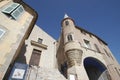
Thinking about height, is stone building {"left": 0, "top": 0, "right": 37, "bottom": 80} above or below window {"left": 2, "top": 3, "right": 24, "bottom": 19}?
below

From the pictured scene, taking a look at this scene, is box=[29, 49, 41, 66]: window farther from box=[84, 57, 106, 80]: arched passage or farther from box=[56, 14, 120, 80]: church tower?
box=[84, 57, 106, 80]: arched passage

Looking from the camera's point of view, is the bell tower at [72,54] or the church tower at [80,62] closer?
the bell tower at [72,54]

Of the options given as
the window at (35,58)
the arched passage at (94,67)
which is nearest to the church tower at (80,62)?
the arched passage at (94,67)

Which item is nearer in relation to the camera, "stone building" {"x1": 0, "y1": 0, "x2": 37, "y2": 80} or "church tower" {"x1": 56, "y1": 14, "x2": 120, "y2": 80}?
"stone building" {"x1": 0, "y1": 0, "x2": 37, "y2": 80}

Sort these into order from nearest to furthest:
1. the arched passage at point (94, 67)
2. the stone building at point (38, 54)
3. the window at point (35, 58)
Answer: the stone building at point (38, 54), the arched passage at point (94, 67), the window at point (35, 58)

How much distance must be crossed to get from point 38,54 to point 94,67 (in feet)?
26.1

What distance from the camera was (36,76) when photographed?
28.3 ft

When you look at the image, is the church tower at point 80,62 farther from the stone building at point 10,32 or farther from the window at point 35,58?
the stone building at point 10,32

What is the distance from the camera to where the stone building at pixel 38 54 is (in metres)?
6.97

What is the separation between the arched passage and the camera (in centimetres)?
1359

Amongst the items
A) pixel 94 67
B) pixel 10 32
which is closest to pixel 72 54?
pixel 94 67

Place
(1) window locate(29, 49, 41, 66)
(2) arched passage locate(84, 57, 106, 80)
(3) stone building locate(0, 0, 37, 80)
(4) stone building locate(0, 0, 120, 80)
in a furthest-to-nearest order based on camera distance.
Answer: (1) window locate(29, 49, 41, 66) < (2) arched passage locate(84, 57, 106, 80) < (4) stone building locate(0, 0, 120, 80) < (3) stone building locate(0, 0, 37, 80)

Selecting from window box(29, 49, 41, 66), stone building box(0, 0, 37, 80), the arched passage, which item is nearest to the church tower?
the arched passage

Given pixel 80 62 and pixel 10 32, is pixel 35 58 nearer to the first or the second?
pixel 80 62
